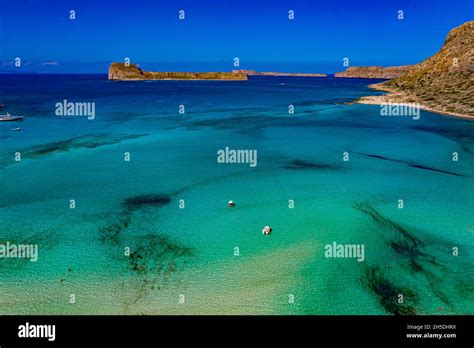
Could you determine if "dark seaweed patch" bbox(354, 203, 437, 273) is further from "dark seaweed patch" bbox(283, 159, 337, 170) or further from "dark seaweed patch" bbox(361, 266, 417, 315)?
"dark seaweed patch" bbox(283, 159, 337, 170)

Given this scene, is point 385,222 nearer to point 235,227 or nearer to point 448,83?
point 235,227

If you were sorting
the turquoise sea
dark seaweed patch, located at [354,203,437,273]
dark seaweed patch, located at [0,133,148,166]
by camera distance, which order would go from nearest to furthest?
the turquoise sea → dark seaweed patch, located at [354,203,437,273] → dark seaweed patch, located at [0,133,148,166]

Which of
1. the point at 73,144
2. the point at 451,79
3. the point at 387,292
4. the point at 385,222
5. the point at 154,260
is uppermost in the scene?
the point at 451,79

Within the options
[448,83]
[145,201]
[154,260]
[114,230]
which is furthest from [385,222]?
[448,83]

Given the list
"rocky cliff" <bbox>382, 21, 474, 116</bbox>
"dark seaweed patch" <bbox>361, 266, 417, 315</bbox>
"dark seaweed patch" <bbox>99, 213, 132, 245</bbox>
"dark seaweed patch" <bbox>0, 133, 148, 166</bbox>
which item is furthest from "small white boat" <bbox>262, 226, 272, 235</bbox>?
"rocky cliff" <bbox>382, 21, 474, 116</bbox>

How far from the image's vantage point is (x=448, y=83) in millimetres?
98125

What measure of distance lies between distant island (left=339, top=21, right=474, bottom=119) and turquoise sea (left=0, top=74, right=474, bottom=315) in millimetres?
34316

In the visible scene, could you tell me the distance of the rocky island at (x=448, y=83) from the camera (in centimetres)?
7994

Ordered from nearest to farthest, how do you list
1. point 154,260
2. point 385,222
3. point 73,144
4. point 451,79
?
point 154,260 → point 385,222 → point 73,144 → point 451,79

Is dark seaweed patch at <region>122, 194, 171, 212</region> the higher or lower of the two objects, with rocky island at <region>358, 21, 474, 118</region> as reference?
lower

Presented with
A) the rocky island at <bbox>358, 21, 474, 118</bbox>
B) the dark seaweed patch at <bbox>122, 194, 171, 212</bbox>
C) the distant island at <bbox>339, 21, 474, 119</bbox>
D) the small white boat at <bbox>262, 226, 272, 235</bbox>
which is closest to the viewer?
the small white boat at <bbox>262, 226, 272, 235</bbox>

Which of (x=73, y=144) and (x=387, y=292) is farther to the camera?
(x=73, y=144)

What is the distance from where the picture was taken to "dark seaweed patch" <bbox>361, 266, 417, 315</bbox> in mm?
16250
